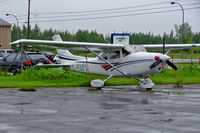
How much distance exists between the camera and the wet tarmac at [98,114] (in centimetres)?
922

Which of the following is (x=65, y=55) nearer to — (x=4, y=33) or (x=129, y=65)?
(x=129, y=65)

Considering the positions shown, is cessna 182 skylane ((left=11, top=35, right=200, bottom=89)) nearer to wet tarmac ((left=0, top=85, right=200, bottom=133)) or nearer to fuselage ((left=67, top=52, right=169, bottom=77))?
fuselage ((left=67, top=52, right=169, bottom=77))

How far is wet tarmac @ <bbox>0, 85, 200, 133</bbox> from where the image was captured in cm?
922

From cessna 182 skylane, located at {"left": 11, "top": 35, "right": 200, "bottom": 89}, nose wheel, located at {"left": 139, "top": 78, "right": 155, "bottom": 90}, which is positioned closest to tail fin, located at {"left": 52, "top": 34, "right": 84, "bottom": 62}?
cessna 182 skylane, located at {"left": 11, "top": 35, "right": 200, "bottom": 89}

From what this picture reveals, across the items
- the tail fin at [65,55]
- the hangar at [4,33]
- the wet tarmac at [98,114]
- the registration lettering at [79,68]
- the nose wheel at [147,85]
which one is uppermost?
the hangar at [4,33]

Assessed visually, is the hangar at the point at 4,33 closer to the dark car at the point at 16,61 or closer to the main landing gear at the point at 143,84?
the dark car at the point at 16,61

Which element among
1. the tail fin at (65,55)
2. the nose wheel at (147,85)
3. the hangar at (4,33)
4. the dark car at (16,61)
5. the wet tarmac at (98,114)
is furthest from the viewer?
the hangar at (4,33)

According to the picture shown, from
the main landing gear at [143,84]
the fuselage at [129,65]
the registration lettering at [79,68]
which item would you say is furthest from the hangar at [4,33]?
the main landing gear at [143,84]

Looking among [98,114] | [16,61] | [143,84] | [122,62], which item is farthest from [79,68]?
[98,114]

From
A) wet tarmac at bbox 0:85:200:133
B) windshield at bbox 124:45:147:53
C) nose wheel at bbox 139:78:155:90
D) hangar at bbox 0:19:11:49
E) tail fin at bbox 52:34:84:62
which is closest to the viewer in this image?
wet tarmac at bbox 0:85:200:133

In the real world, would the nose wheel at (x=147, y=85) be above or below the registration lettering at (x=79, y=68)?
below

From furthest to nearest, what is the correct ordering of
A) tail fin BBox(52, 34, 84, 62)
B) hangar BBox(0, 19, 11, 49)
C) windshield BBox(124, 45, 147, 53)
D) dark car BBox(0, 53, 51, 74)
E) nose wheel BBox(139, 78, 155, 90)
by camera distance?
hangar BBox(0, 19, 11, 49) → dark car BBox(0, 53, 51, 74) → tail fin BBox(52, 34, 84, 62) → windshield BBox(124, 45, 147, 53) → nose wheel BBox(139, 78, 155, 90)

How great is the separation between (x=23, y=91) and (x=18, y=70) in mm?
10692

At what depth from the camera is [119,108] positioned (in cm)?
1277
